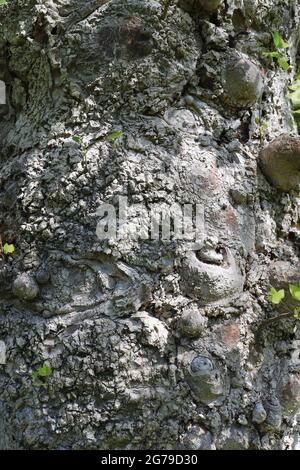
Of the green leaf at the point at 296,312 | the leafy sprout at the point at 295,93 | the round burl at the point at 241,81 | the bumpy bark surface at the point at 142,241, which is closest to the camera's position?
the bumpy bark surface at the point at 142,241

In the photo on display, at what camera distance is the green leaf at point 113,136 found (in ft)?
4.72

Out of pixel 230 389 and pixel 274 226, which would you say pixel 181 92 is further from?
pixel 230 389

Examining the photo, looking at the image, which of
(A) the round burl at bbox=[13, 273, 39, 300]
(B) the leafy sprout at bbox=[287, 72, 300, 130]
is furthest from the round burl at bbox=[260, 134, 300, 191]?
(A) the round burl at bbox=[13, 273, 39, 300]

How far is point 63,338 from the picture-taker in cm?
133

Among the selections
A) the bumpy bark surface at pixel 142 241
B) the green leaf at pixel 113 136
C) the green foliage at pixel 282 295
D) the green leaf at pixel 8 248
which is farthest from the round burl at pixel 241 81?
the green leaf at pixel 8 248

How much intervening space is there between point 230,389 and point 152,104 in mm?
745

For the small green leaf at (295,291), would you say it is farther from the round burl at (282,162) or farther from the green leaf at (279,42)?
the green leaf at (279,42)

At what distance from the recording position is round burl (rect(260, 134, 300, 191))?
1.48m

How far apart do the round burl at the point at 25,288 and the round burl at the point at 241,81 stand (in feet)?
2.34

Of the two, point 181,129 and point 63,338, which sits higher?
point 181,129
